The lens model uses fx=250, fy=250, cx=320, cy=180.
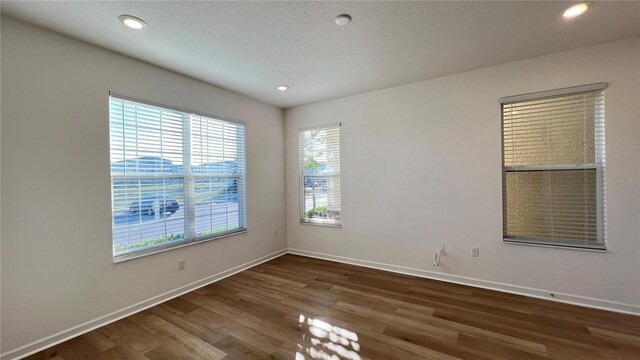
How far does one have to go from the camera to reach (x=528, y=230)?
9.36ft

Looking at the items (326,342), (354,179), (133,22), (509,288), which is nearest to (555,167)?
(509,288)

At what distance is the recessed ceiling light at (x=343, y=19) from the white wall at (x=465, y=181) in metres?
1.75

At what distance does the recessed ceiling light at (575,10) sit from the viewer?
1.89m

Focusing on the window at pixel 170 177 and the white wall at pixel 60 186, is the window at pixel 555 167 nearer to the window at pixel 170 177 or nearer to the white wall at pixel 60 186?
the window at pixel 170 177

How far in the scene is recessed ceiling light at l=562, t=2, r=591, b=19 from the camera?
189 cm

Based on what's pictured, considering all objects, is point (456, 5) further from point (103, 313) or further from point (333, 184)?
point (103, 313)

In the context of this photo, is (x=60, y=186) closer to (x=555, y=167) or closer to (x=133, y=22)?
(x=133, y=22)

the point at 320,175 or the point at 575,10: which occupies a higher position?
the point at 575,10

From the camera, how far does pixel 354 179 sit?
3.91 m

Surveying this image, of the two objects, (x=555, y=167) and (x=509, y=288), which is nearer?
(x=555, y=167)

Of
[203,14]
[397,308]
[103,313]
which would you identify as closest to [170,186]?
[103,313]

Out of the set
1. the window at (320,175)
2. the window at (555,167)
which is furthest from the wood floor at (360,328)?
the window at (320,175)

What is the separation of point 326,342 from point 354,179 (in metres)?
2.33

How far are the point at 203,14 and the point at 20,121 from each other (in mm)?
1662
